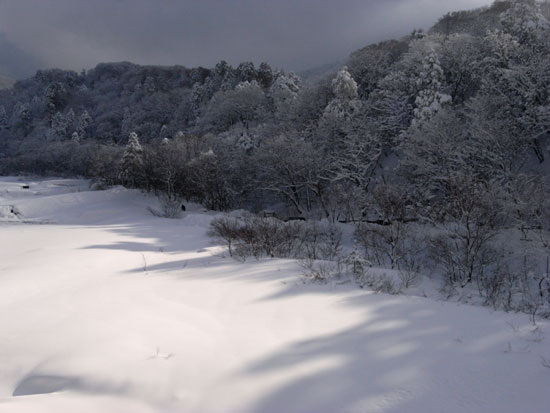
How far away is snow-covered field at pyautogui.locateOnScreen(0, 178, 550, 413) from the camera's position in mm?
3381

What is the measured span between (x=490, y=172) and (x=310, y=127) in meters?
21.5

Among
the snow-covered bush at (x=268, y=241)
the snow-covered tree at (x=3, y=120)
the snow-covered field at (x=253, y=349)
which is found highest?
the snow-covered tree at (x=3, y=120)

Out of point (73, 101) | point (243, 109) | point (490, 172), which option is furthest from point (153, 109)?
point (490, 172)

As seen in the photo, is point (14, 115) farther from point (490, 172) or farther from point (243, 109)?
point (490, 172)

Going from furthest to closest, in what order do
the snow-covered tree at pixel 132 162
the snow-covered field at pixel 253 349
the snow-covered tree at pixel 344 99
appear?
the snow-covered tree at pixel 132 162 → the snow-covered tree at pixel 344 99 → the snow-covered field at pixel 253 349

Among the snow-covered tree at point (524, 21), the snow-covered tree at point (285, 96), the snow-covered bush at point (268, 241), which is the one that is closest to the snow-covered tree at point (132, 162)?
the snow-covered tree at point (285, 96)

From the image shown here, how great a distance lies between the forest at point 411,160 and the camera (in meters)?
16.8

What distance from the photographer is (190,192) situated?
43781 millimetres

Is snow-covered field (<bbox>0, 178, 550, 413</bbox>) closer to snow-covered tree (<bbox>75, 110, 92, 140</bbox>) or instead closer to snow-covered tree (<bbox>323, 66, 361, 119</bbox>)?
snow-covered tree (<bbox>323, 66, 361, 119</bbox>)

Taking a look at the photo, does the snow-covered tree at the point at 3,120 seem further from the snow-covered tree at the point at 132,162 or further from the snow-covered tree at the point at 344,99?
the snow-covered tree at the point at 344,99

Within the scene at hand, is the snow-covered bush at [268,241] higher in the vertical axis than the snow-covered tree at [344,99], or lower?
lower

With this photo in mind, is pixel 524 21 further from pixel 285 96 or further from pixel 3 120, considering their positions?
pixel 3 120

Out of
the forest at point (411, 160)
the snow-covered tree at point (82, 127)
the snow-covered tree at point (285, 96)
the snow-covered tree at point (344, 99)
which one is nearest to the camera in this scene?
the forest at point (411, 160)

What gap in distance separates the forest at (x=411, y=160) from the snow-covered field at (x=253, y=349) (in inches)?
142
